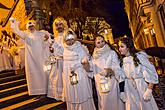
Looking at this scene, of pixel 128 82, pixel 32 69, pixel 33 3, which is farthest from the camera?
pixel 33 3

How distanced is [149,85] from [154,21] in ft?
49.9

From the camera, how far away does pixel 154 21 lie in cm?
1884

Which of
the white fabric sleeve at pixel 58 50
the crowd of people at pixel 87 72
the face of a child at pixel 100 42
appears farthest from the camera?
the white fabric sleeve at pixel 58 50

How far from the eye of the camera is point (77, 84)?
222 inches

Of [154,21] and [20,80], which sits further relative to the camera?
[154,21]

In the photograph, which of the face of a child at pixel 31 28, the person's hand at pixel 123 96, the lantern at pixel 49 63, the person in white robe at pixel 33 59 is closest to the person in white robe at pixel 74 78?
the lantern at pixel 49 63

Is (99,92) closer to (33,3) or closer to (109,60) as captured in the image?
(109,60)

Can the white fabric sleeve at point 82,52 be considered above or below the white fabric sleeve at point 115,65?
above

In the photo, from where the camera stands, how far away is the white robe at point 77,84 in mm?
5641

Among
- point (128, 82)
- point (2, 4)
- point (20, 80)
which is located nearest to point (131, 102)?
point (128, 82)

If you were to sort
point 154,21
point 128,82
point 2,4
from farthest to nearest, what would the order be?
point 154,21, point 2,4, point 128,82

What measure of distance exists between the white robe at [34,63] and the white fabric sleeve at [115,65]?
227 centimetres

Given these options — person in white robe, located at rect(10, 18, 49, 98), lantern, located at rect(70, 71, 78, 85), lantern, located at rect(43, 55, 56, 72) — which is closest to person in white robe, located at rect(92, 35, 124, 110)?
lantern, located at rect(70, 71, 78, 85)

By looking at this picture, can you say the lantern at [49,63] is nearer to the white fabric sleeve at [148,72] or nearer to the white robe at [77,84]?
the white robe at [77,84]
